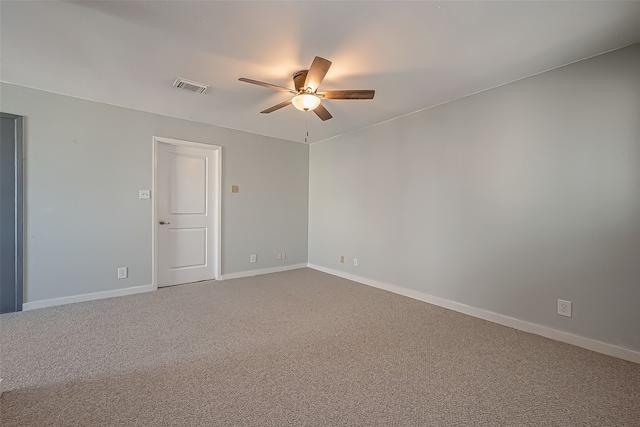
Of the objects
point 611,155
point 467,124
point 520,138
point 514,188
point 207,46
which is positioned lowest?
point 514,188

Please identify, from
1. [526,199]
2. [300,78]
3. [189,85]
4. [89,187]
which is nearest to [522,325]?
[526,199]

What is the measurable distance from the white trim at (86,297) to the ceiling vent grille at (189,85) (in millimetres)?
2581

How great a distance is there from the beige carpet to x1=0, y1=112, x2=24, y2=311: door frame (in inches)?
12.9

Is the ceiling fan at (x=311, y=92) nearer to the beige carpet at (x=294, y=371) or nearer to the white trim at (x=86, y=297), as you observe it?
the beige carpet at (x=294, y=371)

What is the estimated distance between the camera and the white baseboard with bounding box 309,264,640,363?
7.03ft

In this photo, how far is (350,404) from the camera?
1596mm

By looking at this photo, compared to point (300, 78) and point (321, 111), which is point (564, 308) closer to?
point (321, 111)

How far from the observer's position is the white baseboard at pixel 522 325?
214cm

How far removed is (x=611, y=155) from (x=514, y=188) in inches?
27.2

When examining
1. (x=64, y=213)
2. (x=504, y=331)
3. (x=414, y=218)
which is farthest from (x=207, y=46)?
(x=504, y=331)

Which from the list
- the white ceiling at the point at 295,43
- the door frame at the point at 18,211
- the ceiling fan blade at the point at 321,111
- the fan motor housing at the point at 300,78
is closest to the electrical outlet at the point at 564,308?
the white ceiling at the point at 295,43

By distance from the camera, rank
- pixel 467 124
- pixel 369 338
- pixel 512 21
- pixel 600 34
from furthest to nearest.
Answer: pixel 467 124
pixel 369 338
pixel 600 34
pixel 512 21

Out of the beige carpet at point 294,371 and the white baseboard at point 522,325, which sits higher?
the white baseboard at point 522,325

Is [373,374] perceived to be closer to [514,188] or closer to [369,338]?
[369,338]
